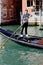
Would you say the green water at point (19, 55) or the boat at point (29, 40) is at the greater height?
the boat at point (29, 40)

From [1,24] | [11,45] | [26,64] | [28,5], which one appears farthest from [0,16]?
[26,64]

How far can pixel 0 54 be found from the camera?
8.92 m

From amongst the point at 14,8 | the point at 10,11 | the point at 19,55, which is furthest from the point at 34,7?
the point at 19,55

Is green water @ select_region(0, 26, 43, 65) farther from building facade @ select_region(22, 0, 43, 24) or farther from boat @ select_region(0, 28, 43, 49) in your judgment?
building facade @ select_region(22, 0, 43, 24)

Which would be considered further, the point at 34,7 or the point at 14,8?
the point at 14,8

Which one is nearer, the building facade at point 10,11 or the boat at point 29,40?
the boat at point 29,40

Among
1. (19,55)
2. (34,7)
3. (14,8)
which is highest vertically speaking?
(34,7)

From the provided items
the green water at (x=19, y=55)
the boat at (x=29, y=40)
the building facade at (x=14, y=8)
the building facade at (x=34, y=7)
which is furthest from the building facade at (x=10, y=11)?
the green water at (x=19, y=55)

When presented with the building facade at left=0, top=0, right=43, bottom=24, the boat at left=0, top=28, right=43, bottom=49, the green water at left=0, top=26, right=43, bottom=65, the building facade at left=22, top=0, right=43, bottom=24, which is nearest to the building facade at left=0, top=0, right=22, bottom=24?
the building facade at left=0, top=0, right=43, bottom=24

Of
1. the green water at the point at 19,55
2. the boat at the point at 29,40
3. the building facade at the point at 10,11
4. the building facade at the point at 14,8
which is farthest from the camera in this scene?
the building facade at the point at 10,11

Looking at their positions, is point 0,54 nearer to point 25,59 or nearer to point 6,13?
point 25,59

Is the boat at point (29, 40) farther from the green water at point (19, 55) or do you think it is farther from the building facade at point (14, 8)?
the building facade at point (14, 8)

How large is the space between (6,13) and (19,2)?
78.4 inches

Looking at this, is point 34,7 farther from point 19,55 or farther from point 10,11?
point 19,55
